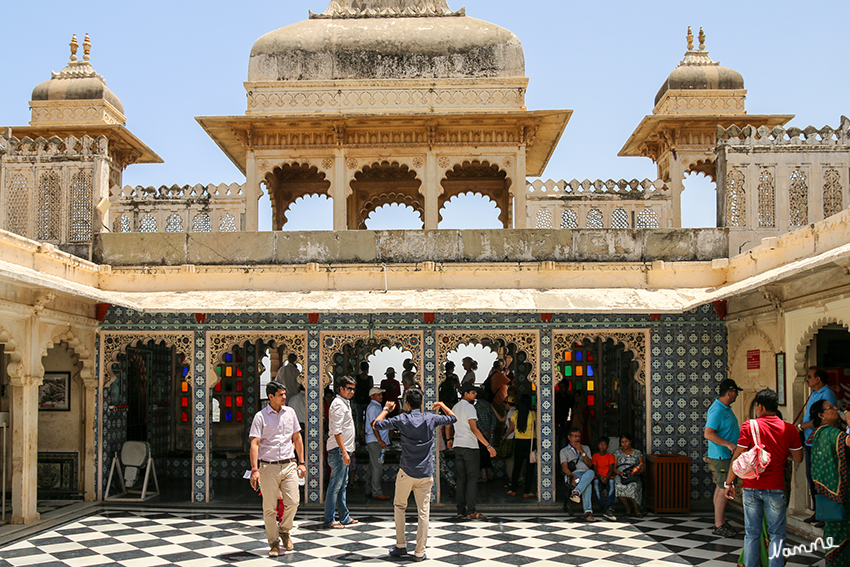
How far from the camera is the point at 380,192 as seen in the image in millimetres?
15484

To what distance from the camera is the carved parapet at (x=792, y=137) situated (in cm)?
1055

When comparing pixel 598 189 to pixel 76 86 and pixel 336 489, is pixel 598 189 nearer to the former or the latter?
pixel 336 489

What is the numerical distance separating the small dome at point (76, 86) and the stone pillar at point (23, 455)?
422 inches

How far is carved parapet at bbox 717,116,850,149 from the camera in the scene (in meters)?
10.6

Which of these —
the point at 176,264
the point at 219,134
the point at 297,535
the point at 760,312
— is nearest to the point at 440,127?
the point at 219,134

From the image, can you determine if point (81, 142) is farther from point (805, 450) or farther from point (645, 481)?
point (805, 450)

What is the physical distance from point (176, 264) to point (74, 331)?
1.60m

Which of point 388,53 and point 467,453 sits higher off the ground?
point 388,53

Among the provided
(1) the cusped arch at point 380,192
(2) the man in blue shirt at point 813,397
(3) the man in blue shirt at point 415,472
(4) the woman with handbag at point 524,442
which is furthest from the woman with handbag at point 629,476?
(1) the cusped arch at point 380,192

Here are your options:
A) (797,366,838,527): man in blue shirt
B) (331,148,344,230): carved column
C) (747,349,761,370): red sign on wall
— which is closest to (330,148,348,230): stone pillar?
(331,148,344,230): carved column

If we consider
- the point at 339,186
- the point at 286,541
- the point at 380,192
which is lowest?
the point at 286,541

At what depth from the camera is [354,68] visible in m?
14.0

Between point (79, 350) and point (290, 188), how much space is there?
6745 mm

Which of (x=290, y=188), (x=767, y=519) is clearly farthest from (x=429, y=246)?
(x=290, y=188)
